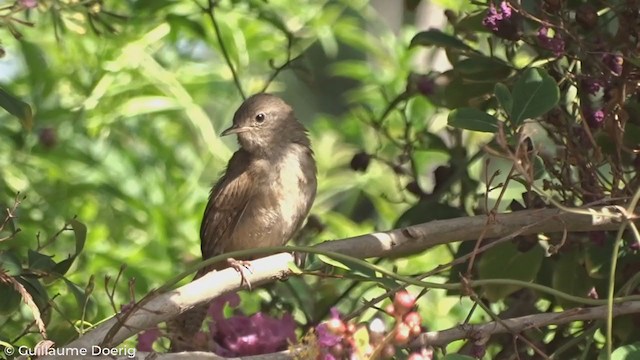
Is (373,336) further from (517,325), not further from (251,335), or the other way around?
(251,335)

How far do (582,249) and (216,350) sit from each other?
1025mm

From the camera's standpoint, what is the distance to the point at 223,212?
15.4 ft

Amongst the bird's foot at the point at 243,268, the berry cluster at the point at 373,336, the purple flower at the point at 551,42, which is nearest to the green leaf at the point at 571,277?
the purple flower at the point at 551,42

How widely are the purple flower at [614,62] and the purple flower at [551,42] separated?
12cm

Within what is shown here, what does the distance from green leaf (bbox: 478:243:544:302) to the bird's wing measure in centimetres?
134

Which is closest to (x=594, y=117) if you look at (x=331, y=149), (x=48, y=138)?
(x=48, y=138)

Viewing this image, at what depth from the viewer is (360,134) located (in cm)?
583

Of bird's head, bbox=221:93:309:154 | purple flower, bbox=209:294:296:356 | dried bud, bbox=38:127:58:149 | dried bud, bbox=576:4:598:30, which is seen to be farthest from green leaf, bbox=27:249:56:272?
bird's head, bbox=221:93:309:154

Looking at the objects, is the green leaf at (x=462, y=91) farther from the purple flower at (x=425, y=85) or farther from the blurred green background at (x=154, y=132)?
the blurred green background at (x=154, y=132)

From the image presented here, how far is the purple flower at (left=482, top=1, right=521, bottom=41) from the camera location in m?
3.24

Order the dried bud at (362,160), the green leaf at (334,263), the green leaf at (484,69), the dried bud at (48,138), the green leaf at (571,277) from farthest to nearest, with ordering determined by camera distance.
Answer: the dried bud at (48,138) → the dried bud at (362,160) → the green leaf at (484,69) → the green leaf at (571,277) → the green leaf at (334,263)

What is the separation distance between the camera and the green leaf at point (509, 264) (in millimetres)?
3541

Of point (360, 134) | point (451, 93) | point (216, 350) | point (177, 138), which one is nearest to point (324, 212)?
point (360, 134)

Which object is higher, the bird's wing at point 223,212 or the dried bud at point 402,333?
the dried bud at point 402,333
